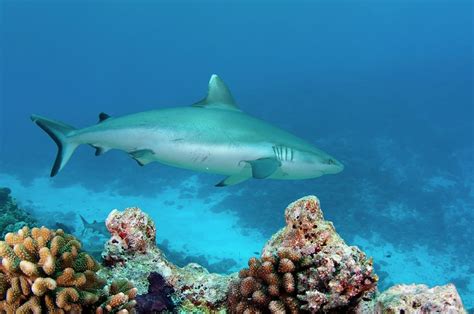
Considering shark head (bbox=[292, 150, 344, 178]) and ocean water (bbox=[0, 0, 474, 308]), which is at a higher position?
ocean water (bbox=[0, 0, 474, 308])

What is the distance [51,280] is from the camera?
2809 mm

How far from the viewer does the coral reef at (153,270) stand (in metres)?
3.94

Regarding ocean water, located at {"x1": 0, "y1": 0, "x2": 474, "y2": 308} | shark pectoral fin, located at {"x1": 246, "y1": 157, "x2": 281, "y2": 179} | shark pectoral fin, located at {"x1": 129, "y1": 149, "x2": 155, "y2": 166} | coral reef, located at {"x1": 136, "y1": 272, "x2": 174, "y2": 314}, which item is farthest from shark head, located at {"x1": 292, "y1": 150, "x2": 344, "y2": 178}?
ocean water, located at {"x1": 0, "y1": 0, "x2": 474, "y2": 308}

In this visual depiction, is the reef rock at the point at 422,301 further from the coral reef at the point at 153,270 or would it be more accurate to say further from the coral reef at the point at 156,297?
the coral reef at the point at 156,297

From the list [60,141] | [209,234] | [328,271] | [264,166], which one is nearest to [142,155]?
[60,141]

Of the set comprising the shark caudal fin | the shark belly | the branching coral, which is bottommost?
the branching coral

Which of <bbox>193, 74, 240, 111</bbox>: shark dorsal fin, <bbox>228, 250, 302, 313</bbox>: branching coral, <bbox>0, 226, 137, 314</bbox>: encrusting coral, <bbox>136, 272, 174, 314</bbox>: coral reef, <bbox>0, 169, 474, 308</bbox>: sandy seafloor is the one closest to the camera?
<bbox>0, 226, 137, 314</bbox>: encrusting coral

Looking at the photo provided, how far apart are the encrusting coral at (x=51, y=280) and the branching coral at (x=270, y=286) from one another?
905 millimetres

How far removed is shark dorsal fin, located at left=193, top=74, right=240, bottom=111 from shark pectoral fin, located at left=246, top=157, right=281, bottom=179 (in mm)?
1182

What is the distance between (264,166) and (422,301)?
4643 millimetres

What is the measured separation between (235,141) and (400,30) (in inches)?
8423

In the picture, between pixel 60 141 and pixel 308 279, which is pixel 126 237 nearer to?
pixel 308 279

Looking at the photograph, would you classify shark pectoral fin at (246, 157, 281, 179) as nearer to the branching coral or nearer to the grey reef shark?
the grey reef shark

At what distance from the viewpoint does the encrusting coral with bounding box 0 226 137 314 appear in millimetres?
2832
